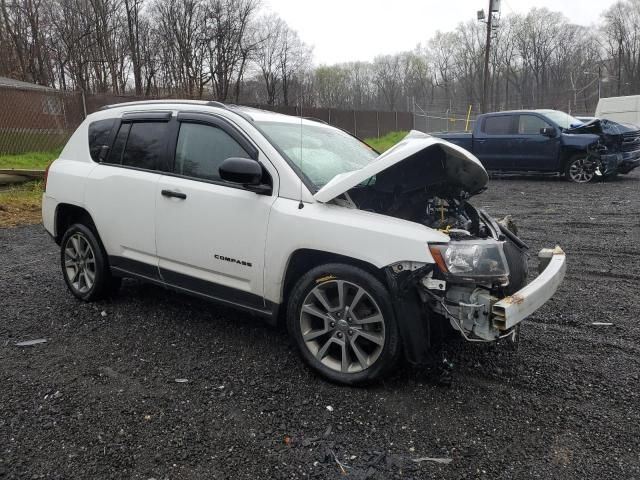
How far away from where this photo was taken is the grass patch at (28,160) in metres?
13.7

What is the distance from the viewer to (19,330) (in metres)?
4.10

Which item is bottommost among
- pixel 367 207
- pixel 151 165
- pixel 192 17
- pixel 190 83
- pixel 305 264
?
pixel 305 264

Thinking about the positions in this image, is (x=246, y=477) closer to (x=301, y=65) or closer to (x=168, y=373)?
(x=168, y=373)

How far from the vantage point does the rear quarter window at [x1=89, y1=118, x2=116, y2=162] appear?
451cm

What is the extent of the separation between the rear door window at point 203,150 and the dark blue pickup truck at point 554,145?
34.9 feet

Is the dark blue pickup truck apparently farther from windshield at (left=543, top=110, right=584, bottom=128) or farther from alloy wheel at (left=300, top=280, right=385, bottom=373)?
alloy wheel at (left=300, top=280, right=385, bottom=373)

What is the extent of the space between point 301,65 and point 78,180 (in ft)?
159

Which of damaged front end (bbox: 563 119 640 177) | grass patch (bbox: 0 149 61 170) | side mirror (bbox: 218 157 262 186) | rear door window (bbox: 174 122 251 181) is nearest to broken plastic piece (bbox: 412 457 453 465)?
side mirror (bbox: 218 157 262 186)

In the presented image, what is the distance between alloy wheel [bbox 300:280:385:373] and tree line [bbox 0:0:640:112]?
23314 millimetres

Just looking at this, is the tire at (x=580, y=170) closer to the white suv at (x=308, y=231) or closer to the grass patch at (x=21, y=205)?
the white suv at (x=308, y=231)

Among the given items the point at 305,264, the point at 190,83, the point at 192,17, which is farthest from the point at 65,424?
the point at 192,17

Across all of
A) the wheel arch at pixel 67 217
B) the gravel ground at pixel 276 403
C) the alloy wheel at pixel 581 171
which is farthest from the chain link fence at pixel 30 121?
the alloy wheel at pixel 581 171

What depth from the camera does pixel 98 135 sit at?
15.1 ft

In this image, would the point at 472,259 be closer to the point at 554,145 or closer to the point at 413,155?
the point at 413,155
